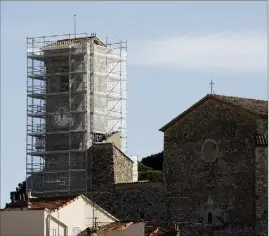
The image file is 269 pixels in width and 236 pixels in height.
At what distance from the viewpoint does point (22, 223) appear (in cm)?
4612

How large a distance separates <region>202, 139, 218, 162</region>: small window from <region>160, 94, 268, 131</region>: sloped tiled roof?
171cm

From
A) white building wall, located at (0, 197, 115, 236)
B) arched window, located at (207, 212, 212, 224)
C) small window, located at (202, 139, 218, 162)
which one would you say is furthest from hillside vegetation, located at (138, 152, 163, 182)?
white building wall, located at (0, 197, 115, 236)

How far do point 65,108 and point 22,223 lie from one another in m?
22.4

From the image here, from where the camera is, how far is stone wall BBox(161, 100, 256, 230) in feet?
190

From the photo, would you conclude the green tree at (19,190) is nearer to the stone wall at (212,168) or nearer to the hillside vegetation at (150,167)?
the hillside vegetation at (150,167)

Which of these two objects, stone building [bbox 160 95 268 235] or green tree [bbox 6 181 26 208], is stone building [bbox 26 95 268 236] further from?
green tree [bbox 6 181 26 208]

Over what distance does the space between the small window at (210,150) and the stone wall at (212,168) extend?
14cm

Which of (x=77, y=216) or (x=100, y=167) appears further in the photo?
(x=100, y=167)

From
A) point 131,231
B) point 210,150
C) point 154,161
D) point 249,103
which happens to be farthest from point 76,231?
point 154,161

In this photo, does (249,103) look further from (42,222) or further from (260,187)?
(42,222)

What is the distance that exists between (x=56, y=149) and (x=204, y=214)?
38.3ft

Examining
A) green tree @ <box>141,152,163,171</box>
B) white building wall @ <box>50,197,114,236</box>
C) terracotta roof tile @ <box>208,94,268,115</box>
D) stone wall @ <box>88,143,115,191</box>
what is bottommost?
white building wall @ <box>50,197,114,236</box>

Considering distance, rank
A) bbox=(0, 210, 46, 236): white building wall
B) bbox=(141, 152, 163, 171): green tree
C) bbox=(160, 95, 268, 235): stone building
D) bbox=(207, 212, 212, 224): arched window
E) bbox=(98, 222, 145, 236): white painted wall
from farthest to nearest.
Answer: bbox=(141, 152, 163, 171): green tree
bbox=(207, 212, 212, 224): arched window
bbox=(160, 95, 268, 235): stone building
bbox=(98, 222, 145, 236): white painted wall
bbox=(0, 210, 46, 236): white building wall

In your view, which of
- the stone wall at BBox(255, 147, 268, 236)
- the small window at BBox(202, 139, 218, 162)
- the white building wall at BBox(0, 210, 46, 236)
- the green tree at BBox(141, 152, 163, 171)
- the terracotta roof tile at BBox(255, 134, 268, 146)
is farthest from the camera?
the green tree at BBox(141, 152, 163, 171)
